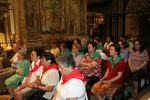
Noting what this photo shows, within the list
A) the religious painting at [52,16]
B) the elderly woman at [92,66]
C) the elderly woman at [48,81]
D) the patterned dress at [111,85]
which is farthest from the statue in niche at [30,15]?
the patterned dress at [111,85]

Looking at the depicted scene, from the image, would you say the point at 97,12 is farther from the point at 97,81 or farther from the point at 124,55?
the point at 97,81

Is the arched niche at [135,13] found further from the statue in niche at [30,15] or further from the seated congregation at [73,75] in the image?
the seated congregation at [73,75]

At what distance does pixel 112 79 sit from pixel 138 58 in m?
1.48

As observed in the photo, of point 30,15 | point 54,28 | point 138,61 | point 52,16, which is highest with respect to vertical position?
point 52,16

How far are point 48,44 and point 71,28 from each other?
227 centimetres

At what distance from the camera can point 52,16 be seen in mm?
8602

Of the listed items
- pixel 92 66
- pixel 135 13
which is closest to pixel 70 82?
pixel 92 66

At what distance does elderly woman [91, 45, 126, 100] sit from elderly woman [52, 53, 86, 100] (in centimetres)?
128

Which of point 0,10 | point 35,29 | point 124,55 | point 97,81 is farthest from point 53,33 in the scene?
point 97,81

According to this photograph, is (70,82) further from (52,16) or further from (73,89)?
(52,16)

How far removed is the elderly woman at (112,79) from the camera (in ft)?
9.87

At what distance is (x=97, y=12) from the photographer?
1633 centimetres

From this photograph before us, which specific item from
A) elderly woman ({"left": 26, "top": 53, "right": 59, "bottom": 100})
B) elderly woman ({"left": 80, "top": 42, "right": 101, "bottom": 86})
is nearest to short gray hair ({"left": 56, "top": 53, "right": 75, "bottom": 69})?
elderly woman ({"left": 26, "top": 53, "right": 59, "bottom": 100})

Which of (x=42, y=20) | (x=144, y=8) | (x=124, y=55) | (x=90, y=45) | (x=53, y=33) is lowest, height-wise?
(x=124, y=55)
